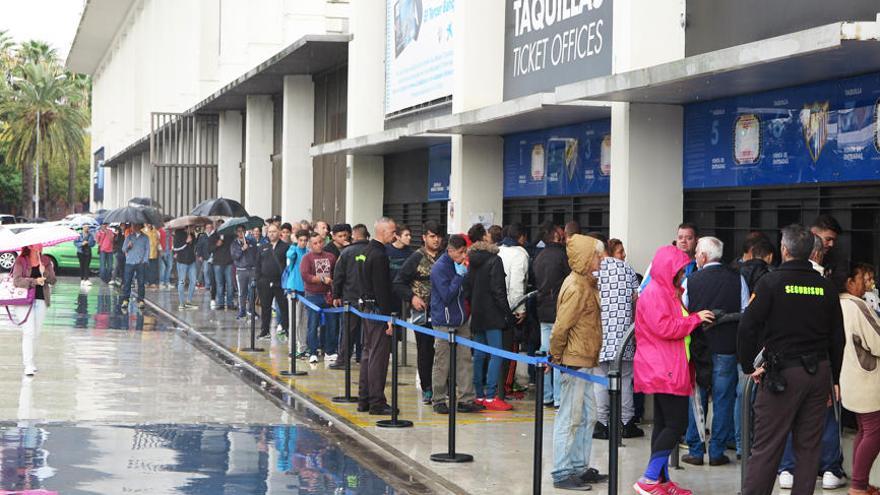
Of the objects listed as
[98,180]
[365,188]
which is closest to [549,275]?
[365,188]

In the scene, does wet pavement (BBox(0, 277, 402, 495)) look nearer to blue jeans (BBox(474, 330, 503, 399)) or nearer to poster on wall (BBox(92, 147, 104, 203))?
blue jeans (BBox(474, 330, 503, 399))

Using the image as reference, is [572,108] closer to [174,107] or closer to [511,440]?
[511,440]

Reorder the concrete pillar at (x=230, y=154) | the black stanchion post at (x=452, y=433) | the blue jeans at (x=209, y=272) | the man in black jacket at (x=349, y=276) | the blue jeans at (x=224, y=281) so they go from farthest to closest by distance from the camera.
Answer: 1. the concrete pillar at (x=230, y=154)
2. the blue jeans at (x=209, y=272)
3. the blue jeans at (x=224, y=281)
4. the man in black jacket at (x=349, y=276)
5. the black stanchion post at (x=452, y=433)

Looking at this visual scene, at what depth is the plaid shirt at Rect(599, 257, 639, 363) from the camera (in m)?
11.4

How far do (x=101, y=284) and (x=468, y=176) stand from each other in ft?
74.9

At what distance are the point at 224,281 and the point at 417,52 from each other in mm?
8516

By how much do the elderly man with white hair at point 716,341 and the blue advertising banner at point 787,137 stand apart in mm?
1538

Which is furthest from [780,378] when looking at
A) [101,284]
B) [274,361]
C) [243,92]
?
[101,284]

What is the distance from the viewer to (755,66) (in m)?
10.6

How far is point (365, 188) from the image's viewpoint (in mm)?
26547

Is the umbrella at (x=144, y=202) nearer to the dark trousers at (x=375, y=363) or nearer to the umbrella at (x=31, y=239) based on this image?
the umbrella at (x=31, y=239)

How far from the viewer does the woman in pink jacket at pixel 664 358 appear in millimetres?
9289

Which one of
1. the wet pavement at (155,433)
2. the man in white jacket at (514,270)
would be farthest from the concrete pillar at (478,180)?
the man in white jacket at (514,270)

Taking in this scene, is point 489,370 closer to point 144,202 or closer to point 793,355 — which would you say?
point 793,355
